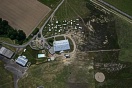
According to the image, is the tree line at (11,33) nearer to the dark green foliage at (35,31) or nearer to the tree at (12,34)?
the tree at (12,34)

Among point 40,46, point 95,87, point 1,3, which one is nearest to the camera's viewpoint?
point 95,87

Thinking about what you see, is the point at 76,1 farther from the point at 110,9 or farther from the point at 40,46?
the point at 40,46

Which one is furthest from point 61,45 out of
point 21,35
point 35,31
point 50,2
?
point 50,2

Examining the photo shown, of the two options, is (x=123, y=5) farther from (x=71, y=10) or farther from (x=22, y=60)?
(x=22, y=60)

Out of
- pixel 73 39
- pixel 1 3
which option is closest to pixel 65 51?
pixel 73 39

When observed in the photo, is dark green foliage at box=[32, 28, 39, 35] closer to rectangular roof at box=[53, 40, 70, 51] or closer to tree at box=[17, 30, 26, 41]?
tree at box=[17, 30, 26, 41]

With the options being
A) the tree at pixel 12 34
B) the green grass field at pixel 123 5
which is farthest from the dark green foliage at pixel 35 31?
the green grass field at pixel 123 5

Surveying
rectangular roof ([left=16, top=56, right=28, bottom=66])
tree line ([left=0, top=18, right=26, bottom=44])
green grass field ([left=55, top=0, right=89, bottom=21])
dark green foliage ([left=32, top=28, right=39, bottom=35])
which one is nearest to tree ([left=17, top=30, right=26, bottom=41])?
tree line ([left=0, top=18, right=26, bottom=44])
